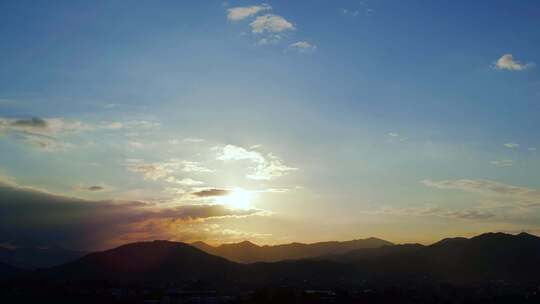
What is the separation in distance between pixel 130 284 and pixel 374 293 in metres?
80.9

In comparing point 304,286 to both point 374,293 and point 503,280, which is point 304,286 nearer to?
point 374,293

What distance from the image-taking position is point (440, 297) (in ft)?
465

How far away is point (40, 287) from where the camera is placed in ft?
520

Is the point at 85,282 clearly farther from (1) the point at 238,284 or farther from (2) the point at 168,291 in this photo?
(1) the point at 238,284

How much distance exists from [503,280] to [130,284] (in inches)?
5317

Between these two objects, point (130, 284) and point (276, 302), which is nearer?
point (276, 302)

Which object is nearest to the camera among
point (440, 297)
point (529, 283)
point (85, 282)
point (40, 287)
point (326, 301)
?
point (326, 301)

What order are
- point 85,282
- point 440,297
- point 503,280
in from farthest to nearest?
1. point 503,280
2. point 85,282
3. point 440,297

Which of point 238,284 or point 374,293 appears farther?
point 238,284

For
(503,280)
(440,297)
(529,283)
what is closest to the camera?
(440,297)

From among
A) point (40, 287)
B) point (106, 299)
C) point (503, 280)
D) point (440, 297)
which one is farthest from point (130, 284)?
point (503, 280)

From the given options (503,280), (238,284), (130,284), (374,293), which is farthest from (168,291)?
(503,280)

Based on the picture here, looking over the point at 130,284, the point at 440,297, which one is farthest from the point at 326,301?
the point at 130,284

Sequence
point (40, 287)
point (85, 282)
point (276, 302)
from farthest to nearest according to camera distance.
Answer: point (85, 282) → point (40, 287) → point (276, 302)
